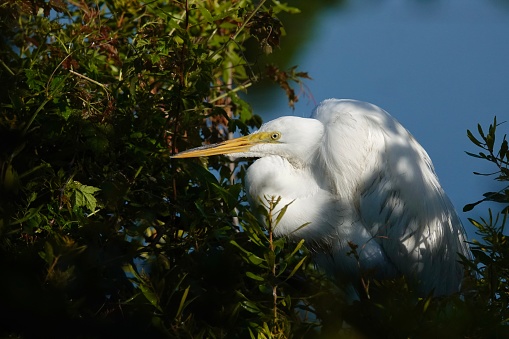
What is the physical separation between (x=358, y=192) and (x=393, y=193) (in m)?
0.15

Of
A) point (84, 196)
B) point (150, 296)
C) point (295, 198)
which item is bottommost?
point (295, 198)

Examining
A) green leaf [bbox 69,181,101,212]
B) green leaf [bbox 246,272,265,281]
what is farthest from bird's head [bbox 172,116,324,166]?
green leaf [bbox 246,272,265,281]

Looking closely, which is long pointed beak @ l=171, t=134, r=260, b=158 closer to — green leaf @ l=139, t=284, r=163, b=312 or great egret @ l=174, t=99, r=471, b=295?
great egret @ l=174, t=99, r=471, b=295

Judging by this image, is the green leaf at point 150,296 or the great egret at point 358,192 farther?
the great egret at point 358,192

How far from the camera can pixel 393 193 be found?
11.3ft

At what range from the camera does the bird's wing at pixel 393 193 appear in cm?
344

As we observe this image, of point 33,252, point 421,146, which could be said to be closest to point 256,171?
point 421,146

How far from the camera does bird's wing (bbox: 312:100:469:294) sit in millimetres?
3439

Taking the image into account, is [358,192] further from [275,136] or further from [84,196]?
[84,196]

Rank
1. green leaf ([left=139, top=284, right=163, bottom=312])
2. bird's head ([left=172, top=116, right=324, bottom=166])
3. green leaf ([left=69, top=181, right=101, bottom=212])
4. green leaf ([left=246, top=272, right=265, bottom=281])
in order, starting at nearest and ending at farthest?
green leaf ([left=139, top=284, right=163, bottom=312]), green leaf ([left=246, top=272, right=265, bottom=281]), green leaf ([left=69, top=181, right=101, bottom=212]), bird's head ([left=172, top=116, right=324, bottom=166])

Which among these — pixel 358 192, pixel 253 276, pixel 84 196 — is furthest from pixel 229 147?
pixel 253 276

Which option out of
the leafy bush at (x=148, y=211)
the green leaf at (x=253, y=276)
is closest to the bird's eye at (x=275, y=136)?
the leafy bush at (x=148, y=211)

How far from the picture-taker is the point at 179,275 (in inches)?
78.0

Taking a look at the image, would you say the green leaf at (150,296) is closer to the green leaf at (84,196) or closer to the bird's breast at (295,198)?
the green leaf at (84,196)
